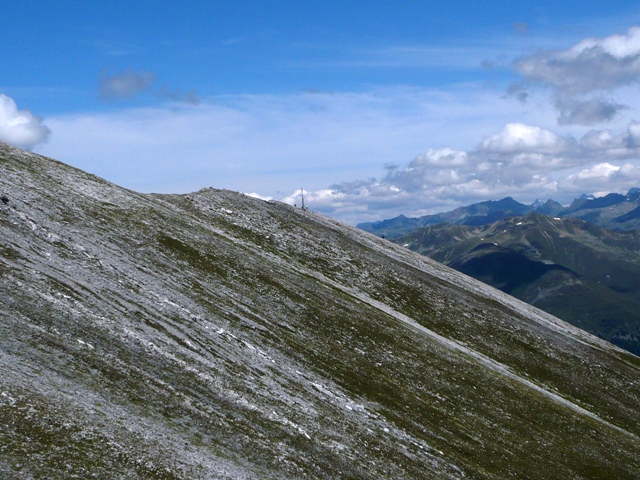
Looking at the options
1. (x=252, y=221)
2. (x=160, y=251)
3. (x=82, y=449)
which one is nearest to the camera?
(x=82, y=449)

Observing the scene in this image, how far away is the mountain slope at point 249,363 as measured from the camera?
1332 inches

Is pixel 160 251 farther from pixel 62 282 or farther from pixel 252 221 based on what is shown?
pixel 252 221

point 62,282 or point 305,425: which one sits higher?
point 62,282

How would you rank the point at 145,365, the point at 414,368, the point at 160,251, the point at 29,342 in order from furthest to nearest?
1. the point at 160,251
2. the point at 414,368
3. the point at 145,365
4. the point at 29,342

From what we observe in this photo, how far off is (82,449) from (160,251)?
139 feet

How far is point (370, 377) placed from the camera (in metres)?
57.0

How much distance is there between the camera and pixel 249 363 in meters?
49.8

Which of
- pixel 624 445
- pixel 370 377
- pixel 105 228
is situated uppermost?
pixel 105 228

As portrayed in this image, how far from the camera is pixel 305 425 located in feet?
139

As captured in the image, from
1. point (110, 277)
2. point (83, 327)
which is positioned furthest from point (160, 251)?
point (83, 327)

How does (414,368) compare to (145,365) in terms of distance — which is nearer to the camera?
(145,365)

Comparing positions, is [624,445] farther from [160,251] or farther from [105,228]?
[105,228]

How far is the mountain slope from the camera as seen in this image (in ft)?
111

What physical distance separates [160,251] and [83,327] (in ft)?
89.4
